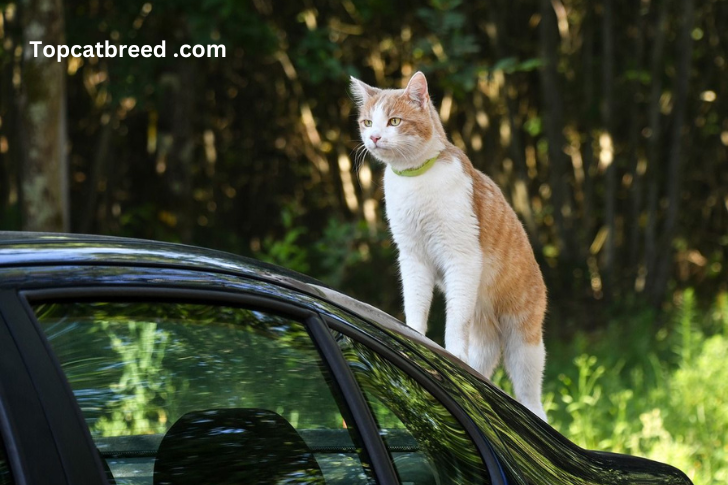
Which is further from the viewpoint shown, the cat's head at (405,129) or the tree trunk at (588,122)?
the tree trunk at (588,122)

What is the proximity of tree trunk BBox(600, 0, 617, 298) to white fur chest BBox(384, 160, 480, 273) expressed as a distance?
9.08m

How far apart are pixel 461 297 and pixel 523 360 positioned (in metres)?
0.45

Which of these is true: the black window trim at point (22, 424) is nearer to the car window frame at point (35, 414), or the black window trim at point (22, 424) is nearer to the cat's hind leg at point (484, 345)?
the car window frame at point (35, 414)

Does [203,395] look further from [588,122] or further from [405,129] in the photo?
[588,122]

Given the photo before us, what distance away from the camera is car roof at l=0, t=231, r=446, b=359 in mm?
1787

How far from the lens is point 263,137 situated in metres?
15.6

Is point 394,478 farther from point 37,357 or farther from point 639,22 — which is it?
point 639,22

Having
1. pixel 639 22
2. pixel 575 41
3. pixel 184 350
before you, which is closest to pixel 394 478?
pixel 184 350

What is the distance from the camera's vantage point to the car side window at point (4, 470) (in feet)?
5.02

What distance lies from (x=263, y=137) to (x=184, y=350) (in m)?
13.7

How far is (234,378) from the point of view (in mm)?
2102

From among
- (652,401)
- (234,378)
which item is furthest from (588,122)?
(234,378)

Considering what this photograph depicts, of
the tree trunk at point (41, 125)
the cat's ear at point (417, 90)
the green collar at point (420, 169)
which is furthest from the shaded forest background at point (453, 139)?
the cat's ear at point (417, 90)

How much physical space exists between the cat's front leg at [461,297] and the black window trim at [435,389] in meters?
Result: 1.32
